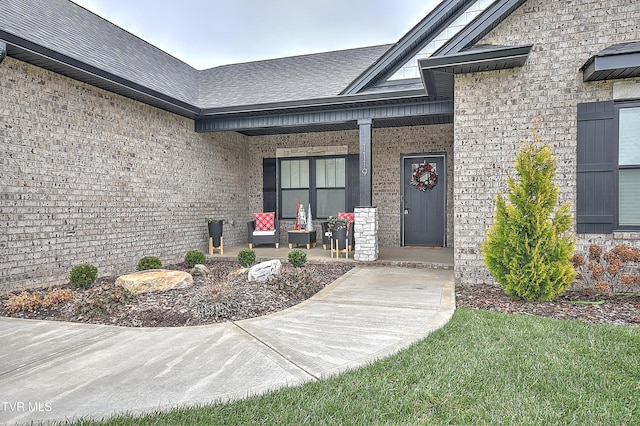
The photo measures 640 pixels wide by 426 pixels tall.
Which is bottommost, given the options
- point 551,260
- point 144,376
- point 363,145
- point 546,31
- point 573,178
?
point 144,376

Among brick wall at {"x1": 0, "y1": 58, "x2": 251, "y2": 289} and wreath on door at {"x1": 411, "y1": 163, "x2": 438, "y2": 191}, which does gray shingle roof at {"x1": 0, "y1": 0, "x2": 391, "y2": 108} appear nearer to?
brick wall at {"x1": 0, "y1": 58, "x2": 251, "y2": 289}

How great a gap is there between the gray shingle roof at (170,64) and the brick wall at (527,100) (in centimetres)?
322

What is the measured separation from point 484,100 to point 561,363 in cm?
420

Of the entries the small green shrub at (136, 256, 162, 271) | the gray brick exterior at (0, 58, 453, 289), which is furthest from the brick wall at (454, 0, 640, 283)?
the small green shrub at (136, 256, 162, 271)

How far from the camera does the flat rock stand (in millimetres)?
5051

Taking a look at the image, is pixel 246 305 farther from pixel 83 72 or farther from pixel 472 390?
pixel 83 72

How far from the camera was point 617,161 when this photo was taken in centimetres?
538

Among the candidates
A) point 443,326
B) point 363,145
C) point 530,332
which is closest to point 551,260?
point 530,332

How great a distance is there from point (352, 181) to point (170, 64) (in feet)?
18.0

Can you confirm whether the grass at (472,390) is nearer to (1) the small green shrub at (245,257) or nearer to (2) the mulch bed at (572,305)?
(2) the mulch bed at (572,305)

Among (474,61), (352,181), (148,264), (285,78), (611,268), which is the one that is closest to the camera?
(611,268)

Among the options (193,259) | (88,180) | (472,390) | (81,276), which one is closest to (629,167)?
(472,390)

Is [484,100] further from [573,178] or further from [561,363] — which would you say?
[561,363]

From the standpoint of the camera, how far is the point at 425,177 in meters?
9.67
